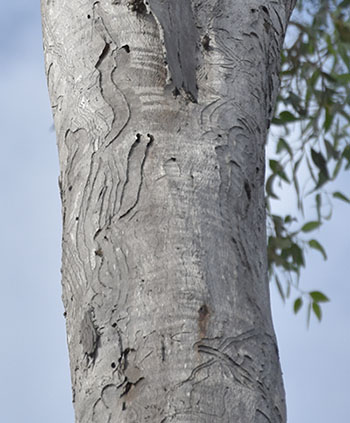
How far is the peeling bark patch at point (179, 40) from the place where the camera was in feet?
4.74

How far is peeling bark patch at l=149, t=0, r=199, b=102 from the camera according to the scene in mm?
1443

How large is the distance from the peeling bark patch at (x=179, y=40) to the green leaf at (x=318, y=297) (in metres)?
2.60

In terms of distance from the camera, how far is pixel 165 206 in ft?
4.19

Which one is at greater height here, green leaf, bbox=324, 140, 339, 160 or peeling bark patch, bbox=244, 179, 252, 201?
green leaf, bbox=324, 140, 339, 160

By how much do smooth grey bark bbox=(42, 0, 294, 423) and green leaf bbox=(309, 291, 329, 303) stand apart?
247 cm

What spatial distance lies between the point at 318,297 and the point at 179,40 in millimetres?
2668

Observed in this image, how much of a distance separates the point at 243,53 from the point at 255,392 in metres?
0.59

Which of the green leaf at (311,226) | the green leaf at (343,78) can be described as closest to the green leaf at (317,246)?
the green leaf at (311,226)

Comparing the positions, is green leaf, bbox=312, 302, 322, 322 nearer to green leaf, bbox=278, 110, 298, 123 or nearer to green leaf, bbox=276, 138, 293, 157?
green leaf, bbox=276, 138, 293, 157

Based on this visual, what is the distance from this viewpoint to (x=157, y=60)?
1.46 meters

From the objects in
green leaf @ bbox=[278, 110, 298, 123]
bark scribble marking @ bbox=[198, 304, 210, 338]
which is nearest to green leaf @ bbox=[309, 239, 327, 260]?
green leaf @ bbox=[278, 110, 298, 123]

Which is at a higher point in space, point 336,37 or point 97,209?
point 336,37

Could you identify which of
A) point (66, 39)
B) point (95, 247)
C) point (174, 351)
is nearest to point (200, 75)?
point (66, 39)

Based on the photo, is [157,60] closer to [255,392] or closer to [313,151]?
[255,392]
